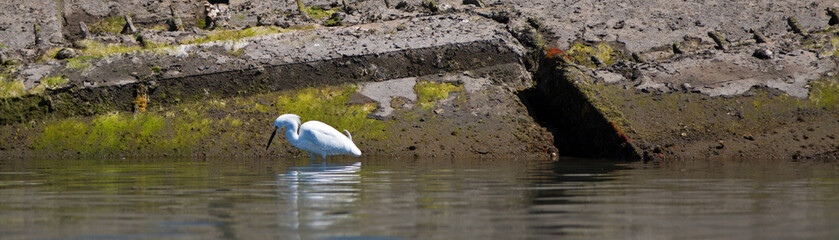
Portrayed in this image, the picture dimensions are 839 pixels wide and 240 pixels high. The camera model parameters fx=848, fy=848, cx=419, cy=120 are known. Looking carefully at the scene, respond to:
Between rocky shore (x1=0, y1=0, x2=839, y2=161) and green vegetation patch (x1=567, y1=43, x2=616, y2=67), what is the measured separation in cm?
3

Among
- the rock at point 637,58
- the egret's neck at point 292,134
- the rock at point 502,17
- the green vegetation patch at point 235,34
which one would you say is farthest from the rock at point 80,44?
the rock at point 637,58

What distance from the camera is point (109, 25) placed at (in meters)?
15.0

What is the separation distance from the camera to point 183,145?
1102 cm

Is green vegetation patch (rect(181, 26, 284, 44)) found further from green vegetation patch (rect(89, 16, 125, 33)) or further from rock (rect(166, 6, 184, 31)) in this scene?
green vegetation patch (rect(89, 16, 125, 33))

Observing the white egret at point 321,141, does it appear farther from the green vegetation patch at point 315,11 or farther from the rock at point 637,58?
the rock at point 637,58

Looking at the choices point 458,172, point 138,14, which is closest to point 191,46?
point 138,14

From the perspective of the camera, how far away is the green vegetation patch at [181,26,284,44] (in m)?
12.8

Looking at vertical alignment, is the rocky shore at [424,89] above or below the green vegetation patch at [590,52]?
below

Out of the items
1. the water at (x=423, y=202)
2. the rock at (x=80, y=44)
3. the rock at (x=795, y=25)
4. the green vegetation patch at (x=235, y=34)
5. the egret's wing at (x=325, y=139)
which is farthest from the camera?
the rock at (x=795, y=25)

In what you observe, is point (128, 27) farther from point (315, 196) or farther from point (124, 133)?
point (315, 196)

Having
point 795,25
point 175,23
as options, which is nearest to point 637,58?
point 795,25

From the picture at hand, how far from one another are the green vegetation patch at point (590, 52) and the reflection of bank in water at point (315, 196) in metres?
6.28

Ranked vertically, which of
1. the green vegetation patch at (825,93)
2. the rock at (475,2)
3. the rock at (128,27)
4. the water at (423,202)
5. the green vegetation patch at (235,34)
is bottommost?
the water at (423,202)

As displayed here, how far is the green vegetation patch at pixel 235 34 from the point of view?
41.9ft
